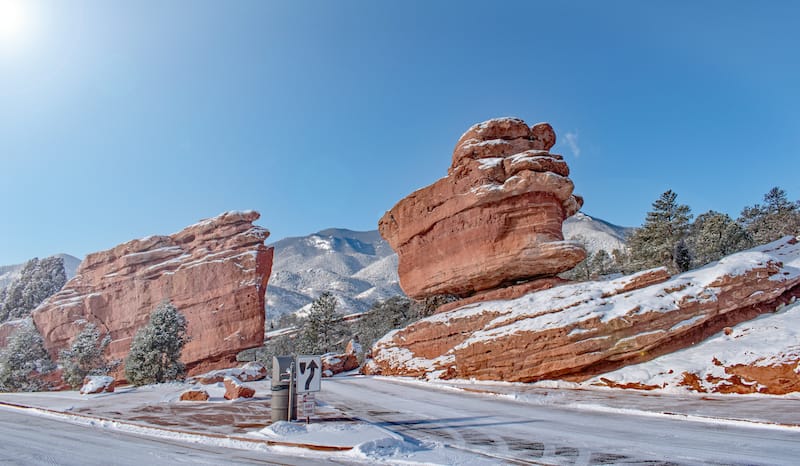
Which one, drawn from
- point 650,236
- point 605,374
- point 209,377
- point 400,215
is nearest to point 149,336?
point 209,377

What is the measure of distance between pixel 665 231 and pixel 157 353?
41635 mm

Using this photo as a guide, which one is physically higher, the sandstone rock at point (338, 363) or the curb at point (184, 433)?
the curb at point (184, 433)

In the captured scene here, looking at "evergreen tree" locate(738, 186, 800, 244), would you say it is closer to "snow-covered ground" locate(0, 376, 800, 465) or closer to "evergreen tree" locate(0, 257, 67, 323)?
"snow-covered ground" locate(0, 376, 800, 465)

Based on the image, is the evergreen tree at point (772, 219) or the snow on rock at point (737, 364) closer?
the snow on rock at point (737, 364)

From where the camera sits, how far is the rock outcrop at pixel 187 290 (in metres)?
42.8

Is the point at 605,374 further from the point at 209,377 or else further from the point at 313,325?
the point at 313,325

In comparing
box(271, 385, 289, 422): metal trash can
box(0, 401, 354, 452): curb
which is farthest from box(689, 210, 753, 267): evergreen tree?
box(0, 401, 354, 452): curb

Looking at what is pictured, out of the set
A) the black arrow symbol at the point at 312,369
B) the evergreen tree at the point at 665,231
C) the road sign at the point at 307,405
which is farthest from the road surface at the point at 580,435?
the evergreen tree at the point at 665,231

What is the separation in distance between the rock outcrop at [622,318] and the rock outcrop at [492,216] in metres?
3.82

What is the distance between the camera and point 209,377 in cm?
2425

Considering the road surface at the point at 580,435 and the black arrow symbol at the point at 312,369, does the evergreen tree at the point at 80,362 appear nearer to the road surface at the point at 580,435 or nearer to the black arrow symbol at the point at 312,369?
the road surface at the point at 580,435

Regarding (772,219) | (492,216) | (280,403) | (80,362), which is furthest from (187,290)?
(772,219)

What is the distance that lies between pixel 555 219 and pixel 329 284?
179 m

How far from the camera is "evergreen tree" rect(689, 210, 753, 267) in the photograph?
3956cm
